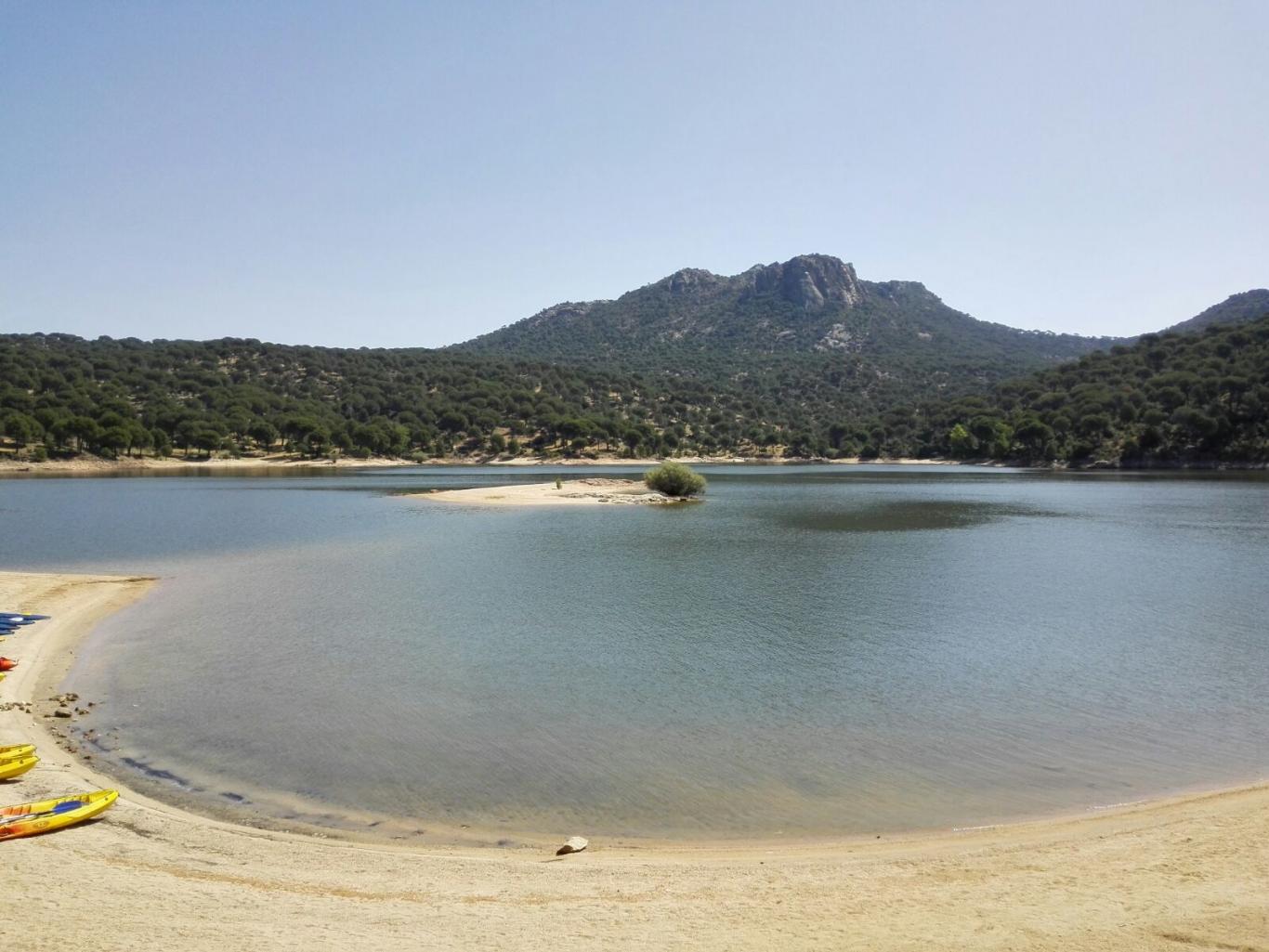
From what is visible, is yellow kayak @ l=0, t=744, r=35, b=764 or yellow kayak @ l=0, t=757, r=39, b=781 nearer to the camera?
yellow kayak @ l=0, t=757, r=39, b=781

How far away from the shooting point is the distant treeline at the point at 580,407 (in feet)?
326

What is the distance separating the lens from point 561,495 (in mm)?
63500

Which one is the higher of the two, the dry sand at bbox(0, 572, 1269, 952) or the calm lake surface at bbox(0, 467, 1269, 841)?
the dry sand at bbox(0, 572, 1269, 952)

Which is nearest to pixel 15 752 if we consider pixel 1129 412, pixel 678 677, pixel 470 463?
pixel 678 677

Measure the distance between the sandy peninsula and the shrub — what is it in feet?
2.18

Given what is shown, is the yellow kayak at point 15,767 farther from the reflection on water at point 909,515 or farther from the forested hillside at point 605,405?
the forested hillside at point 605,405

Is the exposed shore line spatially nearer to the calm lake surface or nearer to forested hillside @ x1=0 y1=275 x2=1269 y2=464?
forested hillside @ x1=0 y1=275 x2=1269 y2=464

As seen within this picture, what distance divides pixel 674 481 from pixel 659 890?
5575 cm

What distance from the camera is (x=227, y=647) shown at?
18344mm

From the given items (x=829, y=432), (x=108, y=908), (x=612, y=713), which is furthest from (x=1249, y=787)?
(x=829, y=432)

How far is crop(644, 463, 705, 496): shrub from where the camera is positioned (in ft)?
207

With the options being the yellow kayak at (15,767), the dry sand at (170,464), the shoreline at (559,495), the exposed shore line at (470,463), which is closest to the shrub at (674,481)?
the shoreline at (559,495)

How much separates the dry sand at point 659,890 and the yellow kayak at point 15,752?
0.57 metres

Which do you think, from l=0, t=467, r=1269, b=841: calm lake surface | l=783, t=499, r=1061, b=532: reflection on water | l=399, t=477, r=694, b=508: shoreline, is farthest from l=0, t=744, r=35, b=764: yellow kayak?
l=399, t=477, r=694, b=508: shoreline
